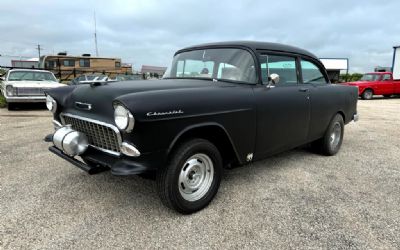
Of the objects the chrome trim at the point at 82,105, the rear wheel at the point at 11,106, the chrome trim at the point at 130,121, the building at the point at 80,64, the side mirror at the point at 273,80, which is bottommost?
the rear wheel at the point at 11,106

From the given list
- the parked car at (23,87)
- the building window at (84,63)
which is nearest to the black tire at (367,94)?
the parked car at (23,87)

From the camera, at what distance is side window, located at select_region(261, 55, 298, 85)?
357 cm

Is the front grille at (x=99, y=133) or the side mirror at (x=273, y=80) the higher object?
the side mirror at (x=273, y=80)

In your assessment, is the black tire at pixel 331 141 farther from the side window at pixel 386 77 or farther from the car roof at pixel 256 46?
the side window at pixel 386 77

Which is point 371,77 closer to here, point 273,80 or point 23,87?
point 273,80

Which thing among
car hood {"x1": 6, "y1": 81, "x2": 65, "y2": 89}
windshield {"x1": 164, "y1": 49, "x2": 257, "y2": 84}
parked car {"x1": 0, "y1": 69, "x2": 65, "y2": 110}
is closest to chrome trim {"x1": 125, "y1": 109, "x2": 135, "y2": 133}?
windshield {"x1": 164, "y1": 49, "x2": 257, "y2": 84}

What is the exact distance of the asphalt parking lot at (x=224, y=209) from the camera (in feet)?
8.04

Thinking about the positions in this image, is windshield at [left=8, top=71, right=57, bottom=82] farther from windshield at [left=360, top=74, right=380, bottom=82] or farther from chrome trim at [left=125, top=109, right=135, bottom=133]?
windshield at [left=360, top=74, right=380, bottom=82]

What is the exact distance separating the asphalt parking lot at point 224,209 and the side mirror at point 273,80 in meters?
1.17

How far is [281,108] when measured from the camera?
3.57 meters

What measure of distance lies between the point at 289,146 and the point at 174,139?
1933mm

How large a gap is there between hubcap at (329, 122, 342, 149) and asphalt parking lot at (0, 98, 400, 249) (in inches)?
18.5

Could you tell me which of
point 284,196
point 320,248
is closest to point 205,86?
point 284,196

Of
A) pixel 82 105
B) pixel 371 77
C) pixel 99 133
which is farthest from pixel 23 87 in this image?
pixel 371 77
